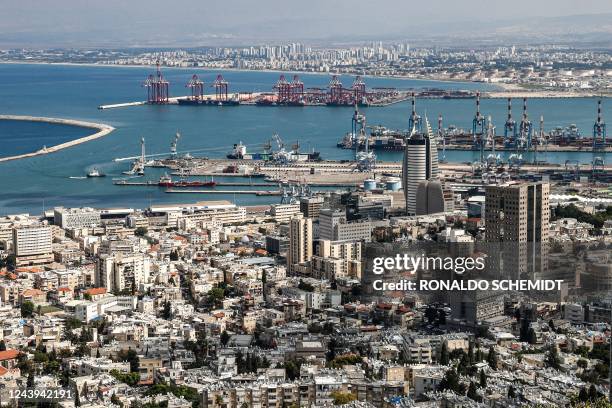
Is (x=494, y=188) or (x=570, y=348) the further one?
(x=494, y=188)

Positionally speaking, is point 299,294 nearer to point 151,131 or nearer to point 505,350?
point 505,350

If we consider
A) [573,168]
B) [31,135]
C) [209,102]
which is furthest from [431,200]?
[209,102]

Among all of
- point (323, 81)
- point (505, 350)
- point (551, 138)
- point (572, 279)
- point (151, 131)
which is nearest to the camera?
point (505, 350)

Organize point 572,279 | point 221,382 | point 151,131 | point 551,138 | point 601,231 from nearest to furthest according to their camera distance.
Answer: point 221,382, point 572,279, point 601,231, point 551,138, point 151,131

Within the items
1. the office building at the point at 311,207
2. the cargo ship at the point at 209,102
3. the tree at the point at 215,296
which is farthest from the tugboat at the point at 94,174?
the cargo ship at the point at 209,102

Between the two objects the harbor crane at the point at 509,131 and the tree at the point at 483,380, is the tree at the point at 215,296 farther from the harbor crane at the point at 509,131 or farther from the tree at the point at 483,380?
the harbor crane at the point at 509,131

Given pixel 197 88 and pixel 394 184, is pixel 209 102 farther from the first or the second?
pixel 394 184

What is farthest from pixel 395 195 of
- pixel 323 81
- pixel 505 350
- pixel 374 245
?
pixel 323 81

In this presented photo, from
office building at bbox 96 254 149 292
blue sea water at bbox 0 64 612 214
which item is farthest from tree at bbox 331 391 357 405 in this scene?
blue sea water at bbox 0 64 612 214
